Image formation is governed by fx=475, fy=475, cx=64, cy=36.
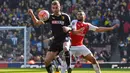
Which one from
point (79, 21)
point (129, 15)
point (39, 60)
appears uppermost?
point (79, 21)

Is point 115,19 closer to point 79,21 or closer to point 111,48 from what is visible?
point 111,48

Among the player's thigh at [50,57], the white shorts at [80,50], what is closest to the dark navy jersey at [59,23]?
the player's thigh at [50,57]

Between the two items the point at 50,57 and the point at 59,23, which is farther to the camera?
the point at 59,23

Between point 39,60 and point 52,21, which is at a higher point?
point 52,21

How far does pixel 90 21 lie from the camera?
108 ft

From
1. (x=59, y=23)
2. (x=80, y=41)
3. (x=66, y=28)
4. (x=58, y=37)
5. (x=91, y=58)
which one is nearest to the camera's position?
(x=66, y=28)

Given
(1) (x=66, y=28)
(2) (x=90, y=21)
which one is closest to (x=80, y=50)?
(1) (x=66, y=28)

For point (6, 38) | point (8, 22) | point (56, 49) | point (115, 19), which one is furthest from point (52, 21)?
point (8, 22)

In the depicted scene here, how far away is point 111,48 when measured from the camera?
30297 millimetres

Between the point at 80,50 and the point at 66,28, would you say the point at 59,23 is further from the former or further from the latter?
the point at 80,50

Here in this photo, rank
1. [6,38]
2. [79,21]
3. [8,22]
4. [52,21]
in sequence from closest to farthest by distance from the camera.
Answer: [52,21]
[79,21]
[6,38]
[8,22]

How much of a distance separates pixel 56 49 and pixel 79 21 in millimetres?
1478

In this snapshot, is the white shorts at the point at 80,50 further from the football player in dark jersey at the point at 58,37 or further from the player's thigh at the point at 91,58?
the football player in dark jersey at the point at 58,37

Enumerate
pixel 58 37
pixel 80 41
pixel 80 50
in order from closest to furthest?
pixel 58 37 → pixel 80 50 → pixel 80 41
